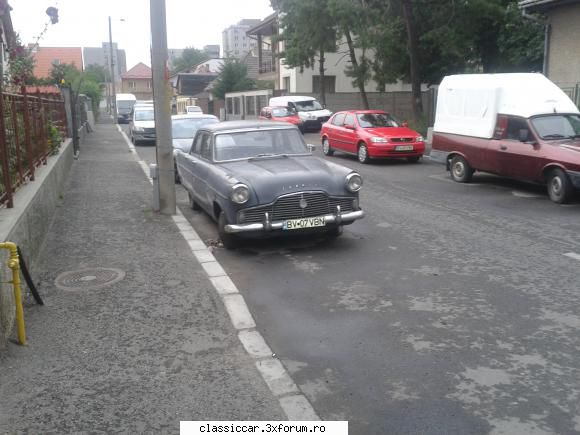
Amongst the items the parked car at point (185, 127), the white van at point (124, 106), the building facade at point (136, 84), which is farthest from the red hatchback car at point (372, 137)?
the building facade at point (136, 84)

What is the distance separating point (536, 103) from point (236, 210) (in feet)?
24.2

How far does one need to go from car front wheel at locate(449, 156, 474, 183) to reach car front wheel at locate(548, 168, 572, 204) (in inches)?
95.6

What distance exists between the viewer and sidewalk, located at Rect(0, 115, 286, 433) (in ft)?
12.0

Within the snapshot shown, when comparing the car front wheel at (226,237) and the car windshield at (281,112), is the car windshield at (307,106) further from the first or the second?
the car front wheel at (226,237)

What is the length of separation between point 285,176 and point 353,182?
2.92 feet

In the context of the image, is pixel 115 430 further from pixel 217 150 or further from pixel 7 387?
pixel 217 150

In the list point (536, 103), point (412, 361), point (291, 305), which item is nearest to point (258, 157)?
point (291, 305)

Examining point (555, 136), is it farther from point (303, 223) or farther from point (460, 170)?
point (303, 223)

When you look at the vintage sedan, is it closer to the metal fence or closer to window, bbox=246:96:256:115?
the metal fence

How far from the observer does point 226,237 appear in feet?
24.9

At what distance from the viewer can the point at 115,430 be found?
3482mm

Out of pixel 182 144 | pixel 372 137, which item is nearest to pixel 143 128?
pixel 182 144

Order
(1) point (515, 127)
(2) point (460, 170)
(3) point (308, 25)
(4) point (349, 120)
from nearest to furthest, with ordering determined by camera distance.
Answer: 1. (1) point (515, 127)
2. (2) point (460, 170)
3. (4) point (349, 120)
4. (3) point (308, 25)

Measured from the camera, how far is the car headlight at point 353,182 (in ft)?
24.8
